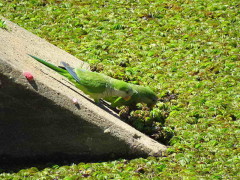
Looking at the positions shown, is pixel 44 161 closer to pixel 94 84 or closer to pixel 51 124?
pixel 51 124

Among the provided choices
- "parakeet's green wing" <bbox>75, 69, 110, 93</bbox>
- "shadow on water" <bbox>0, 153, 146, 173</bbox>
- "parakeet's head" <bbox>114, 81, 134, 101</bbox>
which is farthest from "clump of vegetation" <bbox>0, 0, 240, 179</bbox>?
"parakeet's green wing" <bbox>75, 69, 110, 93</bbox>

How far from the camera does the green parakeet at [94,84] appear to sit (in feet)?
17.3

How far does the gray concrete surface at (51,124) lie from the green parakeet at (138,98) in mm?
438

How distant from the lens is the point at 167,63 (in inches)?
267

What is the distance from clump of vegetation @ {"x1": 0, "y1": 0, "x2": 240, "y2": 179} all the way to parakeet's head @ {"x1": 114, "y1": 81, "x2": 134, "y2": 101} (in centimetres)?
26

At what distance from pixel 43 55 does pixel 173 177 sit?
8.08ft

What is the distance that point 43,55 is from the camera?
6070 millimetres

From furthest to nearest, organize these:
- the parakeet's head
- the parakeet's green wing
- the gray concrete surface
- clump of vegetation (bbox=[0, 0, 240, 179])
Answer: the parakeet's head
the parakeet's green wing
clump of vegetation (bbox=[0, 0, 240, 179])
the gray concrete surface

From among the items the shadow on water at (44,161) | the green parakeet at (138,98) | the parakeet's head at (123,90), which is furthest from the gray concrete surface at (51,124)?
the green parakeet at (138,98)

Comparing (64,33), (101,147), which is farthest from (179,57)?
(101,147)

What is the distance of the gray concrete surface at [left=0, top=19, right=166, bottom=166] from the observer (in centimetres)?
459

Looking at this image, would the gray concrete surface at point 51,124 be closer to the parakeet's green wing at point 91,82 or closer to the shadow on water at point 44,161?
the shadow on water at point 44,161

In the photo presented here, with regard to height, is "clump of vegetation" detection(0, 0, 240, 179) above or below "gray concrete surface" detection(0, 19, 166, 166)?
above

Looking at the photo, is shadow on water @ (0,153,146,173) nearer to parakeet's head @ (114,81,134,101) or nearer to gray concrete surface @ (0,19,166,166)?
gray concrete surface @ (0,19,166,166)
